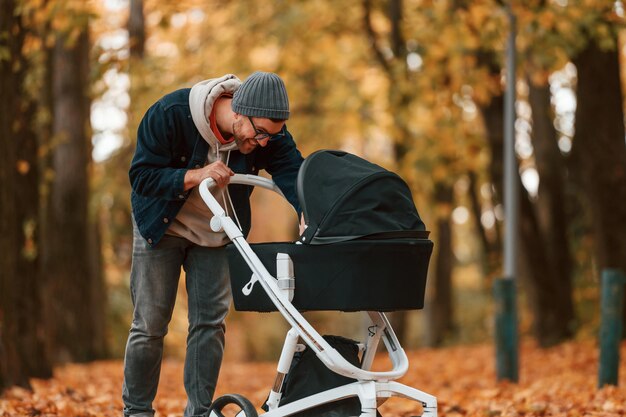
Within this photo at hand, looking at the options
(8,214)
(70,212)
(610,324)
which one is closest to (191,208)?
(8,214)

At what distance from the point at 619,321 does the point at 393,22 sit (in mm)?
8254

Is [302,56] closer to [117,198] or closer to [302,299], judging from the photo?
[117,198]

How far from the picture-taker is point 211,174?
4773 mm

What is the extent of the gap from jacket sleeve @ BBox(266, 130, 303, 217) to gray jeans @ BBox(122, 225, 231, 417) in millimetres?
464

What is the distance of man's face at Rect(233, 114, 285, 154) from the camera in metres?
4.74

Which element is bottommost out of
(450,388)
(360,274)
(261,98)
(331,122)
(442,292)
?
(450,388)

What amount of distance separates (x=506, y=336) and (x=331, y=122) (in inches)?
351

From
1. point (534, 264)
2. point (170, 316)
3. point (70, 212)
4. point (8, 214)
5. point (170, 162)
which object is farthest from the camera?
point (534, 264)

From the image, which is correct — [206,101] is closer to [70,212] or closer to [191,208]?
[191,208]

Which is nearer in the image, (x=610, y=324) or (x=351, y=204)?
(x=351, y=204)

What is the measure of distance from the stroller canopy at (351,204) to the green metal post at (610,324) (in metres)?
4.17

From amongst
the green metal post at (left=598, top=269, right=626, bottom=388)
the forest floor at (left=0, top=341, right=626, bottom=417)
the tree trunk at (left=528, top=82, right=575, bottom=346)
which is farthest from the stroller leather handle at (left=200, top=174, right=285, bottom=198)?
the tree trunk at (left=528, top=82, right=575, bottom=346)

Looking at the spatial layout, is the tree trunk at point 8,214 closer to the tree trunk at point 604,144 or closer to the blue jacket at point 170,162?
the blue jacket at point 170,162

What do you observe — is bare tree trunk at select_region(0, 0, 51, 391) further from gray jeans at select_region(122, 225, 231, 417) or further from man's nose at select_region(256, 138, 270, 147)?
man's nose at select_region(256, 138, 270, 147)
